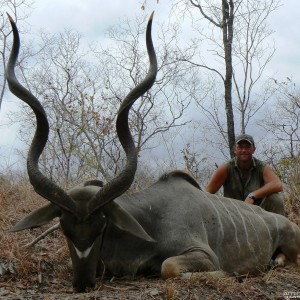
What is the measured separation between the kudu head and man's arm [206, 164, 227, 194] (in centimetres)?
199

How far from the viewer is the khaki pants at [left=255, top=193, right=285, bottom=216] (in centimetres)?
502

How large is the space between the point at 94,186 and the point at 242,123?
39.2 ft

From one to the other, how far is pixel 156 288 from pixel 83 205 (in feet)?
1.97

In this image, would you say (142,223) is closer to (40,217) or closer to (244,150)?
(40,217)

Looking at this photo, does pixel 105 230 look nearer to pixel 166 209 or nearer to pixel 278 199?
pixel 166 209

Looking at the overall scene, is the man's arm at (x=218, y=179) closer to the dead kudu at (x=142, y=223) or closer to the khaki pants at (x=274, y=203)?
the khaki pants at (x=274, y=203)

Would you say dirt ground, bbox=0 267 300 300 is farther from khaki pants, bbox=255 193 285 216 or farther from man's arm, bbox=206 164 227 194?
man's arm, bbox=206 164 227 194

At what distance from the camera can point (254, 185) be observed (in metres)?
5.23

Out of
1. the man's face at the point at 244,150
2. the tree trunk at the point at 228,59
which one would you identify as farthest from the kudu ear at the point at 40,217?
the tree trunk at the point at 228,59

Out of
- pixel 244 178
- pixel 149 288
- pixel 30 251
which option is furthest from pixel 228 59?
pixel 149 288

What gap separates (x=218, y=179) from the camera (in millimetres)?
5238

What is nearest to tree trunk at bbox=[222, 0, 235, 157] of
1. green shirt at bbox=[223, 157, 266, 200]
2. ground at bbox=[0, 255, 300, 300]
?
green shirt at bbox=[223, 157, 266, 200]

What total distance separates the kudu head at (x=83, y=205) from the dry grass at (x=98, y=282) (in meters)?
0.18

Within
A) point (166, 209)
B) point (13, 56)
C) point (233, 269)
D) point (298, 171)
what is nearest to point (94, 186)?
point (166, 209)
